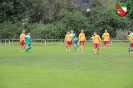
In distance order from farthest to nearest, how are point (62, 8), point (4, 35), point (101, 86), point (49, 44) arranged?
point (62, 8)
point (4, 35)
point (49, 44)
point (101, 86)

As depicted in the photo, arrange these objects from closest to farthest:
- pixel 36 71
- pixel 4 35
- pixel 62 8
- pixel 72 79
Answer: pixel 72 79 → pixel 36 71 → pixel 4 35 → pixel 62 8

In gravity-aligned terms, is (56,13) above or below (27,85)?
above

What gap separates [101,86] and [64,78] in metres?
2.56

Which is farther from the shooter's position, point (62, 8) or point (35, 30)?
point (62, 8)

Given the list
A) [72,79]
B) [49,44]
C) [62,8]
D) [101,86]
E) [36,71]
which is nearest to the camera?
[101,86]

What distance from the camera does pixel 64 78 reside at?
1633cm

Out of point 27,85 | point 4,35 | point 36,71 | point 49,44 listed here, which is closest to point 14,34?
point 4,35

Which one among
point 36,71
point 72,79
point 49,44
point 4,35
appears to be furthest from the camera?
point 4,35

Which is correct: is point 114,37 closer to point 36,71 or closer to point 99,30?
point 99,30

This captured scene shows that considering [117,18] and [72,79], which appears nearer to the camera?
[72,79]

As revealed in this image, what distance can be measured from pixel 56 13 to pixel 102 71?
53844mm

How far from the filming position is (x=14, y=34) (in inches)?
2395

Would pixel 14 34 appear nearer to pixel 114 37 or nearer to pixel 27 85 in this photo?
pixel 114 37

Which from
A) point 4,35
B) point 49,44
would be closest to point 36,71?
point 49,44
